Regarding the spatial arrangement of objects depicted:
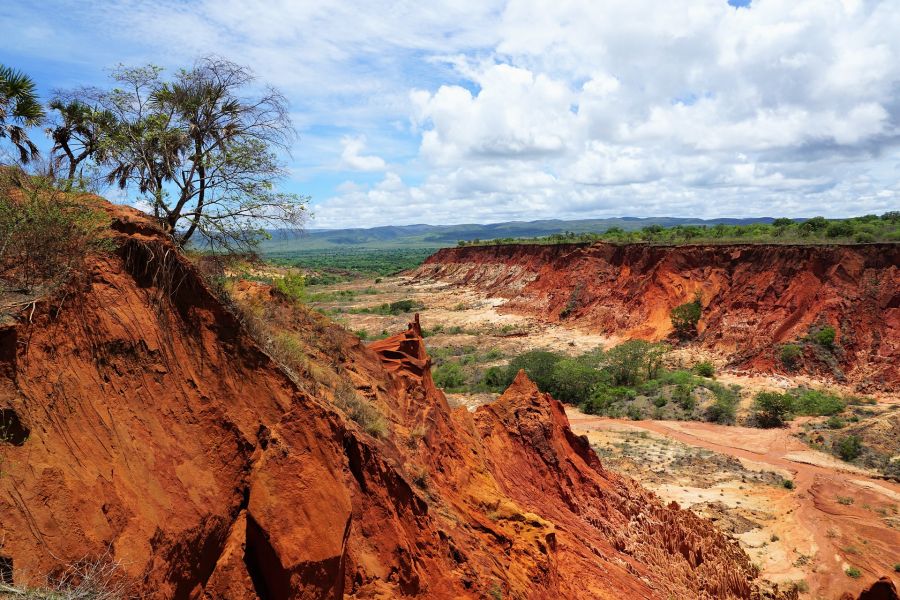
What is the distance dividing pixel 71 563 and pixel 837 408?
32776 mm

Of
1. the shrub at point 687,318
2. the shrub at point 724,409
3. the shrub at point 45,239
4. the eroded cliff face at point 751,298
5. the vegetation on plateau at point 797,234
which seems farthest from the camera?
the shrub at point 687,318

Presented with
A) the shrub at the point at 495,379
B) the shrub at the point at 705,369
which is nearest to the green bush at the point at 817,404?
the shrub at the point at 705,369

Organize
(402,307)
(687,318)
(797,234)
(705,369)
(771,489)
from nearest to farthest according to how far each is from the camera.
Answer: (771,489) → (705,369) → (687,318) → (797,234) → (402,307)

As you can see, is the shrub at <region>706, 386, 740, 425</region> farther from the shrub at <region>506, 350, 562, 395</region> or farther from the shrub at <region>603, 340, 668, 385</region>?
the shrub at <region>506, 350, 562, 395</region>

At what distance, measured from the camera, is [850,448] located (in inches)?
875

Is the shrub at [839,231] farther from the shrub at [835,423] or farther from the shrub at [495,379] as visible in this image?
the shrub at [495,379]

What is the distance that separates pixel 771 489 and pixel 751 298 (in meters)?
24.0

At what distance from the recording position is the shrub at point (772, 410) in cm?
2679

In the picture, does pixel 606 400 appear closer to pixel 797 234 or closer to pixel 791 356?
pixel 791 356

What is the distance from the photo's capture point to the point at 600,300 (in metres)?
51.8

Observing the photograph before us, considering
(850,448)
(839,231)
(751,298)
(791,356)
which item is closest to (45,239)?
(850,448)

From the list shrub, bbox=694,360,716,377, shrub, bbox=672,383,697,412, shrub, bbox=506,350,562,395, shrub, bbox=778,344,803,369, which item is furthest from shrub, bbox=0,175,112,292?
shrub, bbox=778,344,803,369

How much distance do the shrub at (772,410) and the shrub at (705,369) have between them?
6.47 meters

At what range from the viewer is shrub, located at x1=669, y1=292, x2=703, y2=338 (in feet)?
134
